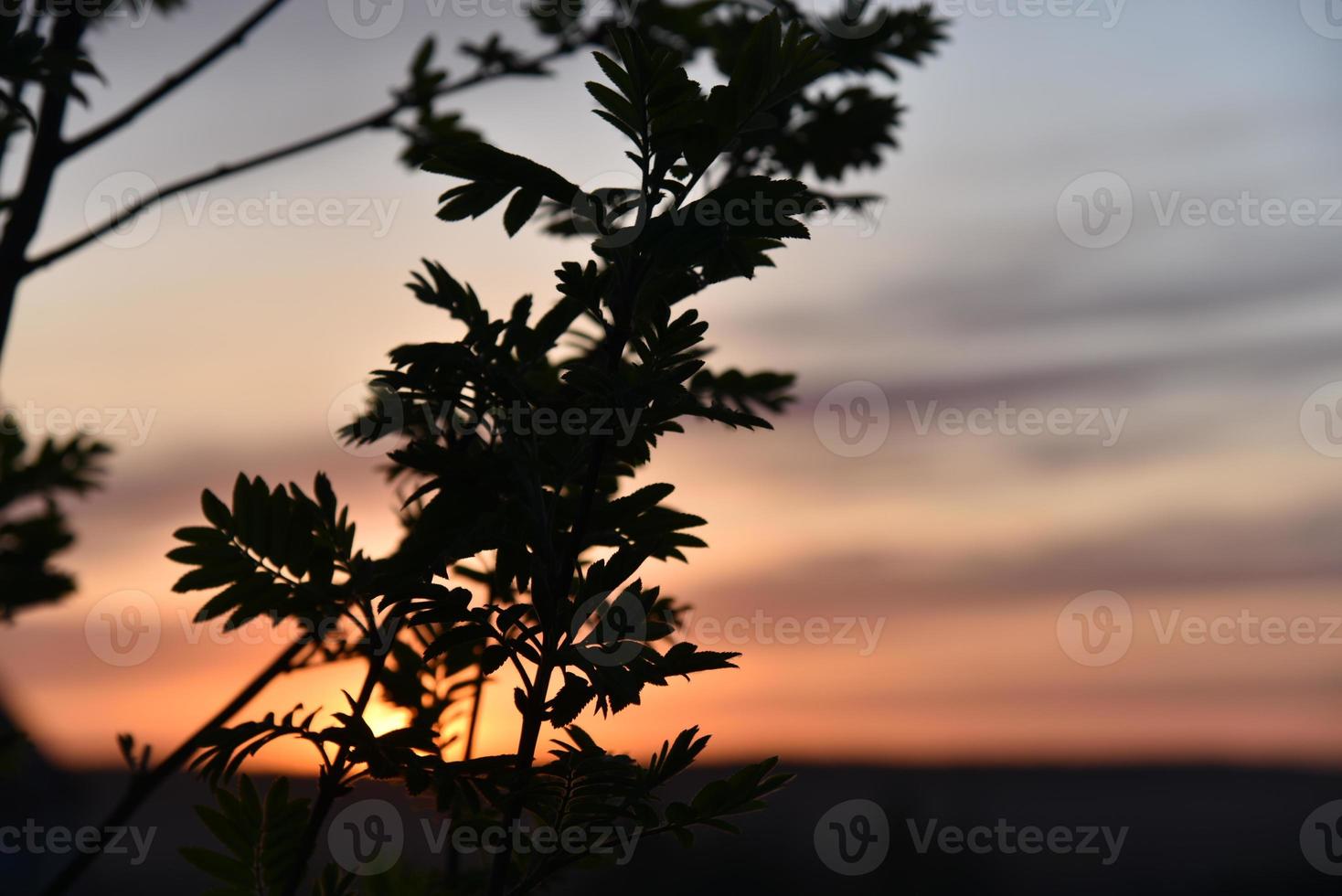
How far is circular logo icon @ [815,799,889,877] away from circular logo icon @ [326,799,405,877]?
1010 millimetres

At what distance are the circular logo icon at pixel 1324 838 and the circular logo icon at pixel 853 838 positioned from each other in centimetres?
132

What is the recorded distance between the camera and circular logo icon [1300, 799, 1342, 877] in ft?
9.41

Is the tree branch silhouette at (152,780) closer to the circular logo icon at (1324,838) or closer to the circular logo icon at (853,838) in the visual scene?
the circular logo icon at (853,838)

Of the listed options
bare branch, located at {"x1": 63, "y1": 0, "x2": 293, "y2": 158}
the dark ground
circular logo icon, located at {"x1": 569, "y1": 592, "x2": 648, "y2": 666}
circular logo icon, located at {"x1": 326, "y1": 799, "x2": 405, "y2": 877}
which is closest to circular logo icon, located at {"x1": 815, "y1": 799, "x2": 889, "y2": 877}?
the dark ground

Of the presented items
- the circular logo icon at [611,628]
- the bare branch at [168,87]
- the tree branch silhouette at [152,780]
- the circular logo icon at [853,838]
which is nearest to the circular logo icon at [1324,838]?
the circular logo icon at [853,838]

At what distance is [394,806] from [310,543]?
729 millimetres

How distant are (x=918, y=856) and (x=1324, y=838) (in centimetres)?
126

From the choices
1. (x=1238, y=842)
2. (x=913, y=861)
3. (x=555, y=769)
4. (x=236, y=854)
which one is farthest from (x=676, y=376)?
(x=1238, y=842)

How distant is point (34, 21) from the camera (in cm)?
254

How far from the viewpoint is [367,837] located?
2145 mm

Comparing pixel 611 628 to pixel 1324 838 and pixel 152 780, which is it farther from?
pixel 1324 838

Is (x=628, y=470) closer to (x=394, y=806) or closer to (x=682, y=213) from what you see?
(x=682, y=213)

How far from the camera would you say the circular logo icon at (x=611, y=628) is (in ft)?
4.89

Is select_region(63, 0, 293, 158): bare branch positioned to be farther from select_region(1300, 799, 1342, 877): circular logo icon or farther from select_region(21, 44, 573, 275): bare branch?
select_region(1300, 799, 1342, 877): circular logo icon
